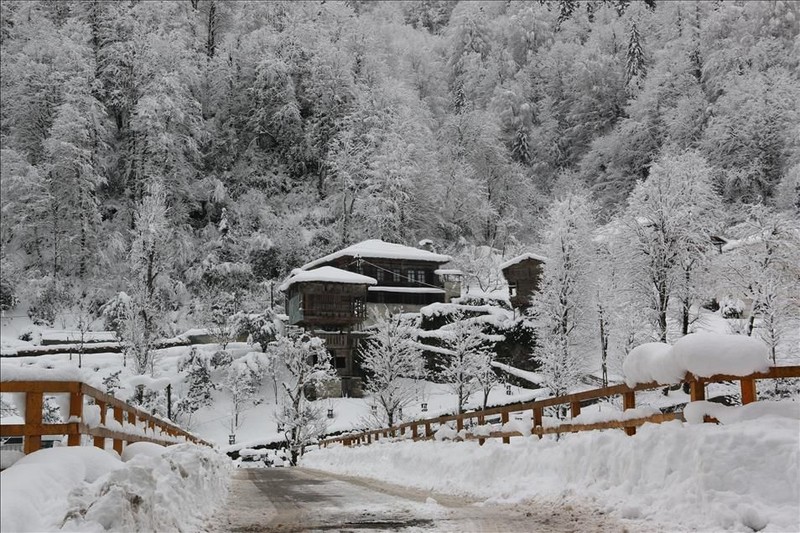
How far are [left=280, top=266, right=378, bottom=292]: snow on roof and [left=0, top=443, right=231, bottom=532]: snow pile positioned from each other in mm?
41928

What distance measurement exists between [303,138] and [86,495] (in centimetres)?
6836

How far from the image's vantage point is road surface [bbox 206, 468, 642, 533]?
6359 mm

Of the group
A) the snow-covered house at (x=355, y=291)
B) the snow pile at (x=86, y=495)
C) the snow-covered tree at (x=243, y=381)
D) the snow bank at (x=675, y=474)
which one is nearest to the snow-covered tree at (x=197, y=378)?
the snow-covered tree at (x=243, y=381)

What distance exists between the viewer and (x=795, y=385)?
102 ft

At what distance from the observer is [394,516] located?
7176 mm

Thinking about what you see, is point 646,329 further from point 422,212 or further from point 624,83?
point 624,83

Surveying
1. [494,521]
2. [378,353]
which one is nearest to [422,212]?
[378,353]

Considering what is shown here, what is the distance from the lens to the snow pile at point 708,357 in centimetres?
618

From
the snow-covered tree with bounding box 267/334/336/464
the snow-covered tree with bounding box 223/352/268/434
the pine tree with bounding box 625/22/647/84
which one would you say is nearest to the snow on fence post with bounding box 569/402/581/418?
the snow-covered tree with bounding box 267/334/336/464

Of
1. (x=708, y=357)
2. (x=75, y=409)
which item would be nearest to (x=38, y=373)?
(x=75, y=409)

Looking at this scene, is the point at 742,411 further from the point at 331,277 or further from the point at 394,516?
the point at 331,277

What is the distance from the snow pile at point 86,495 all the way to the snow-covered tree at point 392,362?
3045cm

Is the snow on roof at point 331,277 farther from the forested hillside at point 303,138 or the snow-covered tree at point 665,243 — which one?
the snow-covered tree at point 665,243

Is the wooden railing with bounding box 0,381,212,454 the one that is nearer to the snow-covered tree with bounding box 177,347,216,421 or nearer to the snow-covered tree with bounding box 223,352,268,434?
the snow-covered tree with bounding box 223,352,268,434
